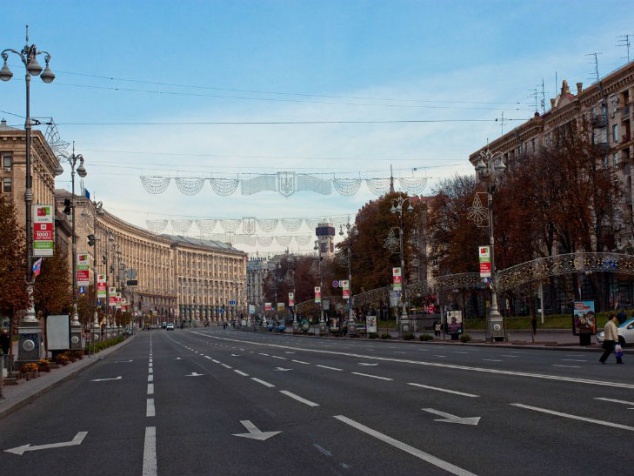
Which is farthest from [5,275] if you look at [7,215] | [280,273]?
[280,273]

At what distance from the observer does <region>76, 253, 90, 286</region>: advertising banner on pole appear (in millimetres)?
50312

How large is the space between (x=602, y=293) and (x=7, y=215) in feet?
152

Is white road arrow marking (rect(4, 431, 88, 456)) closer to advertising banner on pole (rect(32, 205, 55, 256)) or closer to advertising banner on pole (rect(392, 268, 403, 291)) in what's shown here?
advertising banner on pole (rect(32, 205, 55, 256))

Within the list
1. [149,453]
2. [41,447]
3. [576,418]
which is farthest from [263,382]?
[149,453]

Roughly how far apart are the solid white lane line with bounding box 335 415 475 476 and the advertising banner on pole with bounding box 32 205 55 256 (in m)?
19.8

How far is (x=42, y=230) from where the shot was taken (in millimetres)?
30703

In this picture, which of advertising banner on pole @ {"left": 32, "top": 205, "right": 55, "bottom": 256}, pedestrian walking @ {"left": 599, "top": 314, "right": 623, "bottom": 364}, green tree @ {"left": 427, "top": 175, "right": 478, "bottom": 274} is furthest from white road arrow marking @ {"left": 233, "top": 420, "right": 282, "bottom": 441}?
green tree @ {"left": 427, "top": 175, "right": 478, "bottom": 274}

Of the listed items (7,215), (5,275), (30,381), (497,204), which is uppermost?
(497,204)

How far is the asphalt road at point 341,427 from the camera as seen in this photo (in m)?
9.34

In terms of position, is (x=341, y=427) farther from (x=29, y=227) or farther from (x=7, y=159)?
(x=7, y=159)

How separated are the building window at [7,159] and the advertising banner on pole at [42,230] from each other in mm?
64990

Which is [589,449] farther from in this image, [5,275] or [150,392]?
[5,275]

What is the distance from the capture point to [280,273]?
183000 mm

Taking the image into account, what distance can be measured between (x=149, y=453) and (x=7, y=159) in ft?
288
